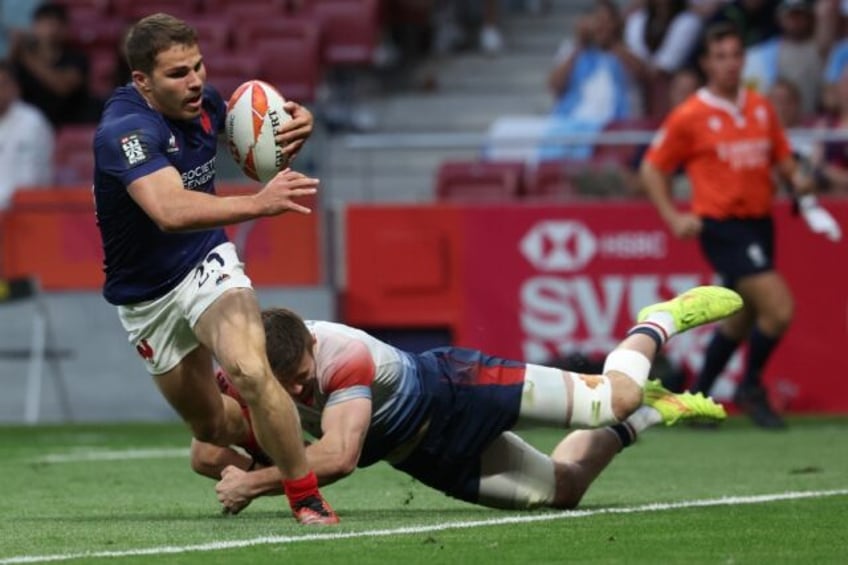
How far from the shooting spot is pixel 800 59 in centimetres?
1669

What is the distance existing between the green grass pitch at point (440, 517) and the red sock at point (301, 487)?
0.41 ft

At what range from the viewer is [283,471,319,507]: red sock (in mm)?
7555

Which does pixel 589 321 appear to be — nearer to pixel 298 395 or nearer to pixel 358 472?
pixel 358 472

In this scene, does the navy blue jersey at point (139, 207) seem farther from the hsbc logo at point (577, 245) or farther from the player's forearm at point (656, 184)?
the hsbc logo at point (577, 245)

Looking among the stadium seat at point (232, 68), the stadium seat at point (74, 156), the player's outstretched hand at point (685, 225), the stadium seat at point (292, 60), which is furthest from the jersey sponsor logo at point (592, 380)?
the stadium seat at point (292, 60)

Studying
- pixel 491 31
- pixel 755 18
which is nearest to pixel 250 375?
pixel 755 18

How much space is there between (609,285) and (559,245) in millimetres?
468

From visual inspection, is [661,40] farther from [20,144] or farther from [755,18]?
[20,144]

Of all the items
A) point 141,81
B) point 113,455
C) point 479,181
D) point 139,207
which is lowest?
point 113,455

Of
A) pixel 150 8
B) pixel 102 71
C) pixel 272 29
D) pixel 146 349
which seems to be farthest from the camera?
pixel 150 8

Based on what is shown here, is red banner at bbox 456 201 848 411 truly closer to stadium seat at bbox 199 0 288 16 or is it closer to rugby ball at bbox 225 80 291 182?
stadium seat at bbox 199 0 288 16

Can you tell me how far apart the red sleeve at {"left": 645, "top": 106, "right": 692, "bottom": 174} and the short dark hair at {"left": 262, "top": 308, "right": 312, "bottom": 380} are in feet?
19.6

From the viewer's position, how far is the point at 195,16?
19.0m

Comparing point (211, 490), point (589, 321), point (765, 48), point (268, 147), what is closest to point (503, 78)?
point (765, 48)
